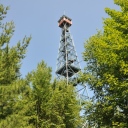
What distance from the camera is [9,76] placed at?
1258cm

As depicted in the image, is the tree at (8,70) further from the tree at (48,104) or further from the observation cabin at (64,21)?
the observation cabin at (64,21)

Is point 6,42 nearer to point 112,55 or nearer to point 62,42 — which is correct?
point 112,55

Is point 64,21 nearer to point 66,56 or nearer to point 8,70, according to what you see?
point 66,56

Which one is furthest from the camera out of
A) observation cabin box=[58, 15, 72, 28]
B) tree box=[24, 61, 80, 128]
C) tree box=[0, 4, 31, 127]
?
observation cabin box=[58, 15, 72, 28]

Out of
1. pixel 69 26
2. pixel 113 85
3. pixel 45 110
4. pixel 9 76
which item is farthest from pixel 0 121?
pixel 69 26

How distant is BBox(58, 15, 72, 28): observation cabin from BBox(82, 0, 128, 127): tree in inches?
1072

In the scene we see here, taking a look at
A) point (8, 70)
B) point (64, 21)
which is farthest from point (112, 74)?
point (64, 21)

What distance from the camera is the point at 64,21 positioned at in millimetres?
41156

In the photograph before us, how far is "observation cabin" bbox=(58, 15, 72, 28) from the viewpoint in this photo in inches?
1623

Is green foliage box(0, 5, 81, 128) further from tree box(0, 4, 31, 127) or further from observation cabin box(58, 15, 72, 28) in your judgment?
observation cabin box(58, 15, 72, 28)

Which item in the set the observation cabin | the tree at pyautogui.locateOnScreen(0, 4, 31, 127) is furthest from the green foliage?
the observation cabin

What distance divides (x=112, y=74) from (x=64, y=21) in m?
29.6

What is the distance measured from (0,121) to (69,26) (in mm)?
32425

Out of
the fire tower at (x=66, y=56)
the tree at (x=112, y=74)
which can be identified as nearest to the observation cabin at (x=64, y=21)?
the fire tower at (x=66, y=56)
